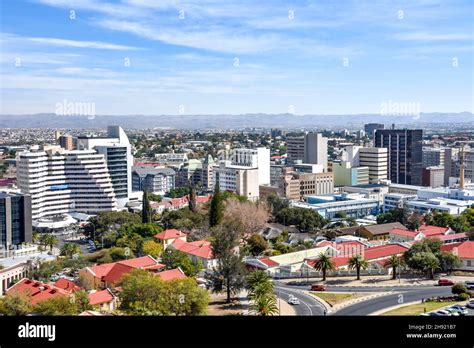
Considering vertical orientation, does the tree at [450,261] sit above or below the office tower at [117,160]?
below

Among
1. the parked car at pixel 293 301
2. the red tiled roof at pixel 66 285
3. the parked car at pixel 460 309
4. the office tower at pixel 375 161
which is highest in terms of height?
the office tower at pixel 375 161

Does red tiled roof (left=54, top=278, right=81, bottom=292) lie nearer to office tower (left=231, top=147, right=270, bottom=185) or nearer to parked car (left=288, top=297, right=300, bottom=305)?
parked car (left=288, top=297, right=300, bottom=305)

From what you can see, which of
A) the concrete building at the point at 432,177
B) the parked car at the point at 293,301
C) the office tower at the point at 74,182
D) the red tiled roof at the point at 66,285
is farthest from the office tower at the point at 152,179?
the parked car at the point at 293,301

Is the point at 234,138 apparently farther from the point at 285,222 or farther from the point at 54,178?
the point at 285,222

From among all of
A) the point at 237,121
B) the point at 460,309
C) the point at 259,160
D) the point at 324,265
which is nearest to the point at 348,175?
the point at 259,160

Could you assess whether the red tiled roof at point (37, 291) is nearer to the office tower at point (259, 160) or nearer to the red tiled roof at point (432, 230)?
the red tiled roof at point (432, 230)

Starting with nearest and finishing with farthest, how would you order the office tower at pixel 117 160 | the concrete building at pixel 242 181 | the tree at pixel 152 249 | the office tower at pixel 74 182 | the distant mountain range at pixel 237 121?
1. the tree at pixel 152 249
2. the distant mountain range at pixel 237 121
3. the office tower at pixel 74 182
4. the office tower at pixel 117 160
5. the concrete building at pixel 242 181

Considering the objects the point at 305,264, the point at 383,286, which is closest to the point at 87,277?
the point at 305,264
